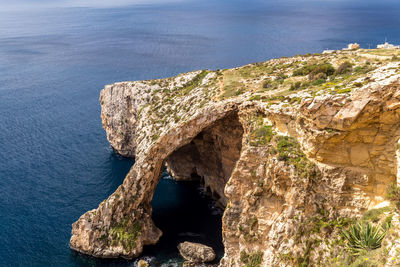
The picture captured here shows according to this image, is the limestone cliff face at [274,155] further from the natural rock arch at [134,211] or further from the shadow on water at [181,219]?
the shadow on water at [181,219]

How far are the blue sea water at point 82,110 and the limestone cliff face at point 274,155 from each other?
552 cm

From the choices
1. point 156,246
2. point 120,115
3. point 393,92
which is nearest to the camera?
point 393,92

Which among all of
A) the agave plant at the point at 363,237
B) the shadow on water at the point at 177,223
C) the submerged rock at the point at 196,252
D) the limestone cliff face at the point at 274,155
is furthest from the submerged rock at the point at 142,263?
the agave plant at the point at 363,237

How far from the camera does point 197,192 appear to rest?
54469 mm

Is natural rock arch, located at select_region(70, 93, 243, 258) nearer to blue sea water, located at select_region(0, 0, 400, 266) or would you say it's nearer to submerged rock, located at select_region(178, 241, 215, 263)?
blue sea water, located at select_region(0, 0, 400, 266)

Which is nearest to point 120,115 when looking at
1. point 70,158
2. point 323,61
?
point 70,158

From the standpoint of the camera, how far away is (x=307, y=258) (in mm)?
26984

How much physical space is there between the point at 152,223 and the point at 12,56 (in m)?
126

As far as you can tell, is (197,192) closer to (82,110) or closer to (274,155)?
(274,155)

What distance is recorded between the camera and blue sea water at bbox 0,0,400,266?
45.4m

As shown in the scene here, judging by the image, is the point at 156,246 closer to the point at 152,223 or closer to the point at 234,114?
the point at 152,223

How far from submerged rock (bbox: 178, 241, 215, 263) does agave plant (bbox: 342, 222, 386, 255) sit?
60.6 ft

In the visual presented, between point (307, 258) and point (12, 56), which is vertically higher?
point (12, 56)

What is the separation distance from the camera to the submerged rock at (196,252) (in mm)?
38906
